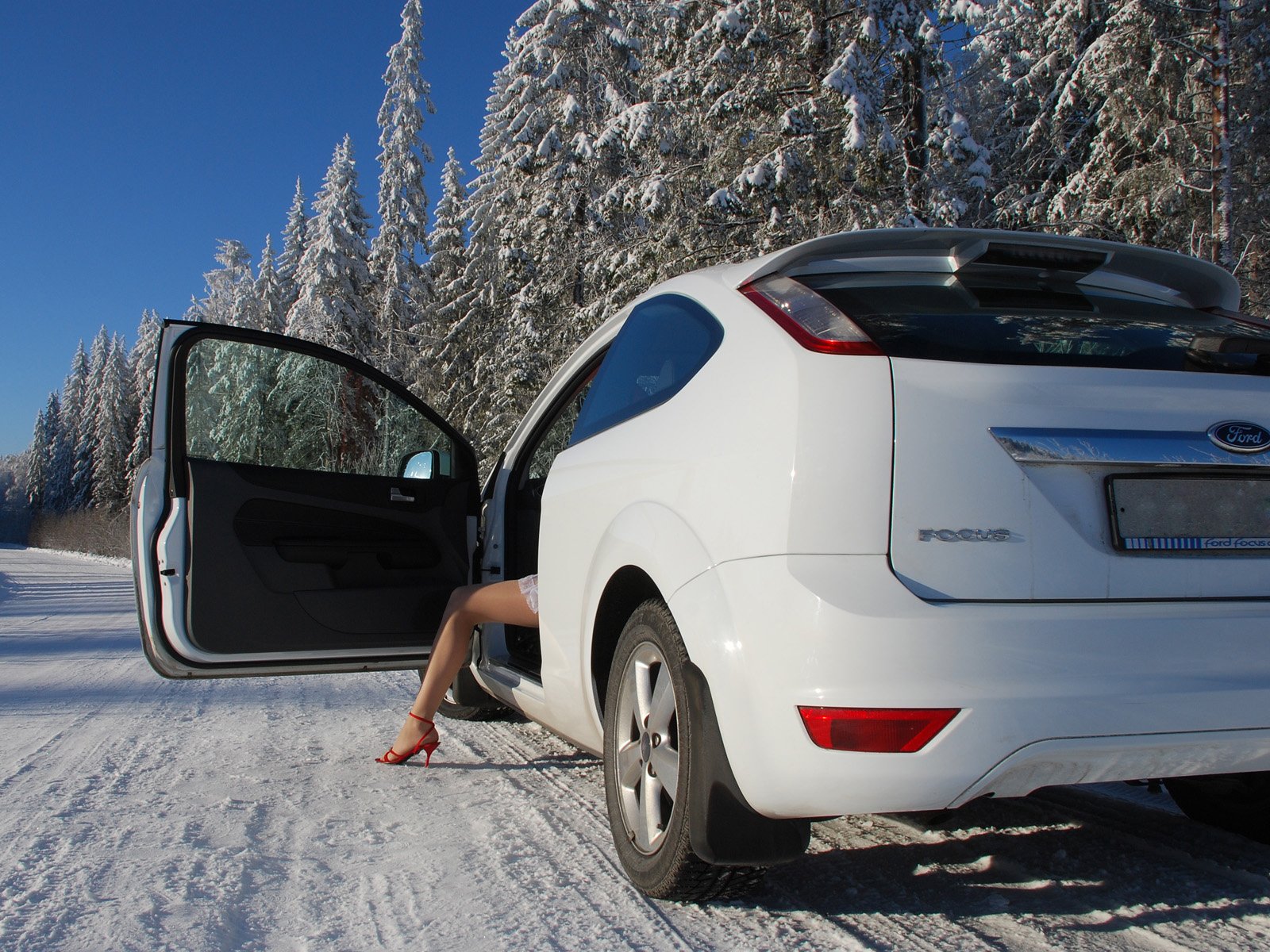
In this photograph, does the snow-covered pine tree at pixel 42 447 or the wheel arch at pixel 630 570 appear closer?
the wheel arch at pixel 630 570

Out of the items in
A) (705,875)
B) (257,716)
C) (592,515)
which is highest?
(592,515)

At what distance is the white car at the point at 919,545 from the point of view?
1968mm

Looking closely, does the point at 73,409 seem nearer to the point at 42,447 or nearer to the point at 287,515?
the point at 42,447

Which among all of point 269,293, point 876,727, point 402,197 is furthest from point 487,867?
point 269,293

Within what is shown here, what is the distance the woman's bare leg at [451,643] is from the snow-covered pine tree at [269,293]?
153 feet

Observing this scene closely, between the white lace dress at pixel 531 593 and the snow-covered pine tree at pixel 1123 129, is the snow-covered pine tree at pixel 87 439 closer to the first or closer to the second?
the snow-covered pine tree at pixel 1123 129

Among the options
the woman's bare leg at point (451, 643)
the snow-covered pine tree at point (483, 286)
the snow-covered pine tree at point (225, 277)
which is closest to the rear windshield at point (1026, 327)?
the woman's bare leg at point (451, 643)

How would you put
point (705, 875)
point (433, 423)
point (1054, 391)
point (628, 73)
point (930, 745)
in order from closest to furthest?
1. point (930, 745)
2. point (1054, 391)
3. point (705, 875)
4. point (433, 423)
5. point (628, 73)

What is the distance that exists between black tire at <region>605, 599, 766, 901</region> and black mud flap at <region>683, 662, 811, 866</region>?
30mm

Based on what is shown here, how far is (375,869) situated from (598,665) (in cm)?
87

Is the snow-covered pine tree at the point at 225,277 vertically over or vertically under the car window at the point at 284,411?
over

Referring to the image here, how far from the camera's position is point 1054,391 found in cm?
211

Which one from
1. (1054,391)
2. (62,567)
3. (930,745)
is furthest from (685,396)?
(62,567)

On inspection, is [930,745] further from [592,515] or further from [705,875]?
[592,515]
